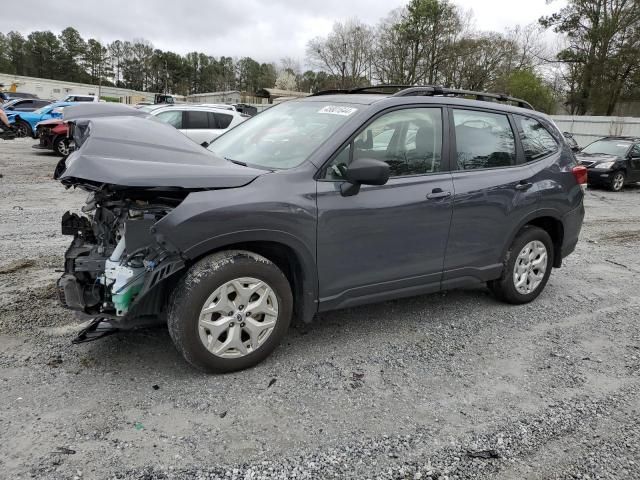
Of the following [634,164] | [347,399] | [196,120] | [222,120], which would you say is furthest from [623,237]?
[196,120]

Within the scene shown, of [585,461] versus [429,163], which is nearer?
[585,461]

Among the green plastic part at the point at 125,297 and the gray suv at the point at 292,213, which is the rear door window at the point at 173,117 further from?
the green plastic part at the point at 125,297

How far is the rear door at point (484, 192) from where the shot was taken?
159 inches

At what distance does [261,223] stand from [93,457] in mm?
1523

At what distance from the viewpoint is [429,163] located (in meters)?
3.91

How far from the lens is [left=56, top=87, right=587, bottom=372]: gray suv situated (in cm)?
296

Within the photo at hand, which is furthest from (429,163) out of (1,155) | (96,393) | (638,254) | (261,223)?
(1,155)

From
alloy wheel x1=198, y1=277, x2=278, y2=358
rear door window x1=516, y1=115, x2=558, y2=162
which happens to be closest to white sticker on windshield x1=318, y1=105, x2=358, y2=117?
alloy wheel x1=198, y1=277, x2=278, y2=358

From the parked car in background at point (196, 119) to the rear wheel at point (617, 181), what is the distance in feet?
34.6

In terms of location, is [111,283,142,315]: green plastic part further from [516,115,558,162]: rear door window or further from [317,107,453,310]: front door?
[516,115,558,162]: rear door window

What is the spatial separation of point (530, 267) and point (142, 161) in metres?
3.61

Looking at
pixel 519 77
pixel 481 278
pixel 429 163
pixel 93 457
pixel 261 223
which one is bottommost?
pixel 93 457

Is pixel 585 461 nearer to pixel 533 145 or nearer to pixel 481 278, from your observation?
pixel 481 278

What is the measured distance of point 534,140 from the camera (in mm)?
4703
